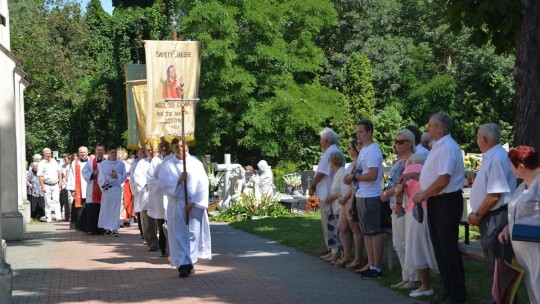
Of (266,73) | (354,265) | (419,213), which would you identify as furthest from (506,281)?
(266,73)

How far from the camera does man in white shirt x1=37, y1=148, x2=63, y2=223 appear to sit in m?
27.2

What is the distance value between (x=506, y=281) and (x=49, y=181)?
2152 centimetres

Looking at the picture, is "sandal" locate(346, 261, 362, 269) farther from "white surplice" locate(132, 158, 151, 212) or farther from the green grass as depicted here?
"white surplice" locate(132, 158, 151, 212)

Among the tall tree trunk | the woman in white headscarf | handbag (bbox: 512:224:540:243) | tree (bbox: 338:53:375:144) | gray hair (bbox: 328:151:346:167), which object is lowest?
the woman in white headscarf

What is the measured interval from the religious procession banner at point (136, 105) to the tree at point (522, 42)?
11.5 meters

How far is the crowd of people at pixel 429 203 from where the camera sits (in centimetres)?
782

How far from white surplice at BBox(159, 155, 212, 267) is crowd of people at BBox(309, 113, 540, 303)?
1.89m

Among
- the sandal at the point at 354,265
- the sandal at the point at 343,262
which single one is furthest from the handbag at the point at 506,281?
the sandal at the point at 343,262

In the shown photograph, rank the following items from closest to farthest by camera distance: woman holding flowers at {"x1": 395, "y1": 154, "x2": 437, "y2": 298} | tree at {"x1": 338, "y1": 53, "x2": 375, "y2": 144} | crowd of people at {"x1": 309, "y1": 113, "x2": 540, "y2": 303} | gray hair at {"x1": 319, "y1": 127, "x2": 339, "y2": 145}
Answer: crowd of people at {"x1": 309, "y1": 113, "x2": 540, "y2": 303} < woman holding flowers at {"x1": 395, "y1": 154, "x2": 437, "y2": 298} < gray hair at {"x1": 319, "y1": 127, "x2": 339, "y2": 145} < tree at {"x1": 338, "y1": 53, "x2": 375, "y2": 144}

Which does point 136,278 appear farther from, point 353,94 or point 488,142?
point 353,94

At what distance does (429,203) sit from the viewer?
9.70 metres

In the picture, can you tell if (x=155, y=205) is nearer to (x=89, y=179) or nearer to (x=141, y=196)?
(x=141, y=196)

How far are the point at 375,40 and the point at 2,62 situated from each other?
4070cm

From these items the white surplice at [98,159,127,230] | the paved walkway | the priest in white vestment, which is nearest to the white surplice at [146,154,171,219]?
the paved walkway
